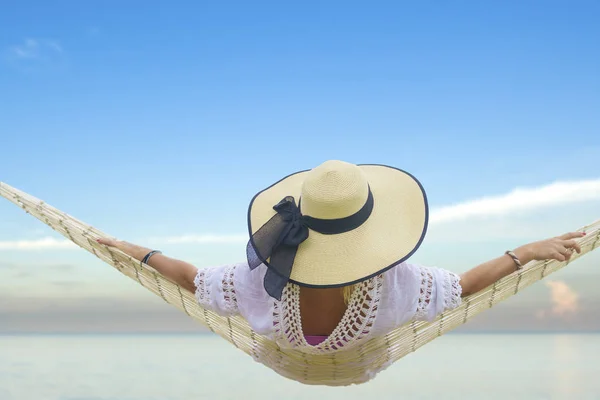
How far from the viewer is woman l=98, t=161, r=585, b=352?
1.62 m

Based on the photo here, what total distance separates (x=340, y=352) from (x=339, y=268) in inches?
15.6

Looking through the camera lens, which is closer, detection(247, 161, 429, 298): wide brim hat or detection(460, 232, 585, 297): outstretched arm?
detection(247, 161, 429, 298): wide brim hat

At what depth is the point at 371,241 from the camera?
163 centimetres

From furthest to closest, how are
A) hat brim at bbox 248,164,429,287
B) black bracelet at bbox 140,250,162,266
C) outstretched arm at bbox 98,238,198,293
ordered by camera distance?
black bracelet at bbox 140,250,162,266 < outstretched arm at bbox 98,238,198,293 < hat brim at bbox 248,164,429,287

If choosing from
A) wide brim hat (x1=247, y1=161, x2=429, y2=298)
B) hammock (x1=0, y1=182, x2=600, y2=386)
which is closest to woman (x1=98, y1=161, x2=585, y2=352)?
wide brim hat (x1=247, y1=161, x2=429, y2=298)

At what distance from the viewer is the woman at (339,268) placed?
1.62 m

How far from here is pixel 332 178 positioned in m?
1.64

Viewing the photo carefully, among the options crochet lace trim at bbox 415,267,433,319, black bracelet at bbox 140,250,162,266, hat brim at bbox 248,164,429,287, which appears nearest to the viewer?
hat brim at bbox 248,164,429,287

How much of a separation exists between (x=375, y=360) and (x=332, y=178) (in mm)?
666

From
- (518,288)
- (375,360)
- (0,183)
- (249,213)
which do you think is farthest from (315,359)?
(0,183)

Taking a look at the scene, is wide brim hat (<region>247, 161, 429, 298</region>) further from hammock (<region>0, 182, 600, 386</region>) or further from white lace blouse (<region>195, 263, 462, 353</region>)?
hammock (<region>0, 182, 600, 386</region>)

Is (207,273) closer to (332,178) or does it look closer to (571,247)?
(332,178)

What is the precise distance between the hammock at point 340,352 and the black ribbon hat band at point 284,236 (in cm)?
38

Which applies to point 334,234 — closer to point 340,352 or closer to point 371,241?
point 371,241
